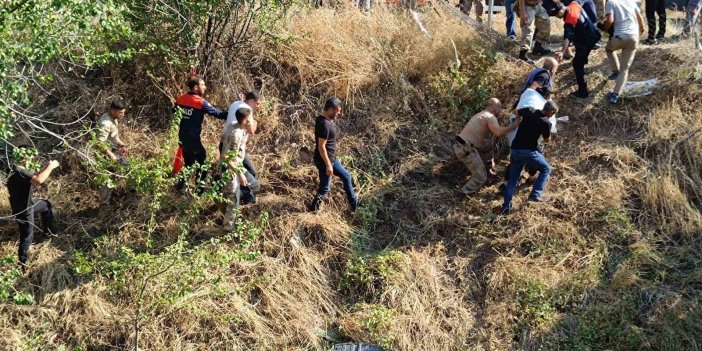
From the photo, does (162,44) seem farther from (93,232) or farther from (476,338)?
(476,338)

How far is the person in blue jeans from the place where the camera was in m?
6.95

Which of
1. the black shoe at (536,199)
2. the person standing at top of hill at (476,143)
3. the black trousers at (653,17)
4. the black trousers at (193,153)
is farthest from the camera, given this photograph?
the black trousers at (653,17)

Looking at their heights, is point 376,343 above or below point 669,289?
below

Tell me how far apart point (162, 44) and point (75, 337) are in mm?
3731

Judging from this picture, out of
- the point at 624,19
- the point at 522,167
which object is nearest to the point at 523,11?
the point at 624,19

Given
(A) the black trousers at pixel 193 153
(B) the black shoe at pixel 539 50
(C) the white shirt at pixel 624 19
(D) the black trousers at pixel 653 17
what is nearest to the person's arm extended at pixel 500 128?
(C) the white shirt at pixel 624 19

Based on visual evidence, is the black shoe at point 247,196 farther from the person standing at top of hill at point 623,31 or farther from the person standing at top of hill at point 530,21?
the person standing at top of hill at point 623,31

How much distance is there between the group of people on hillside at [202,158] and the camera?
6.61 meters

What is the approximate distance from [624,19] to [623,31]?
0.51 ft

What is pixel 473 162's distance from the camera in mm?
7539

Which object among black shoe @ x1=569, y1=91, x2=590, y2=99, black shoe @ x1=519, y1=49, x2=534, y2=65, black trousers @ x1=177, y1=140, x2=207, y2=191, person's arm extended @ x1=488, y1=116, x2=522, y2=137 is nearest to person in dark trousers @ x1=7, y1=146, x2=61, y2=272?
black trousers @ x1=177, y1=140, x2=207, y2=191

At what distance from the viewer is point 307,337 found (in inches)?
259

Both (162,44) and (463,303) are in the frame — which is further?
(162,44)

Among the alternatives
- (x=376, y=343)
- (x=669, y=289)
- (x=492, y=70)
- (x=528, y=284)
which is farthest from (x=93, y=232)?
(x=669, y=289)
